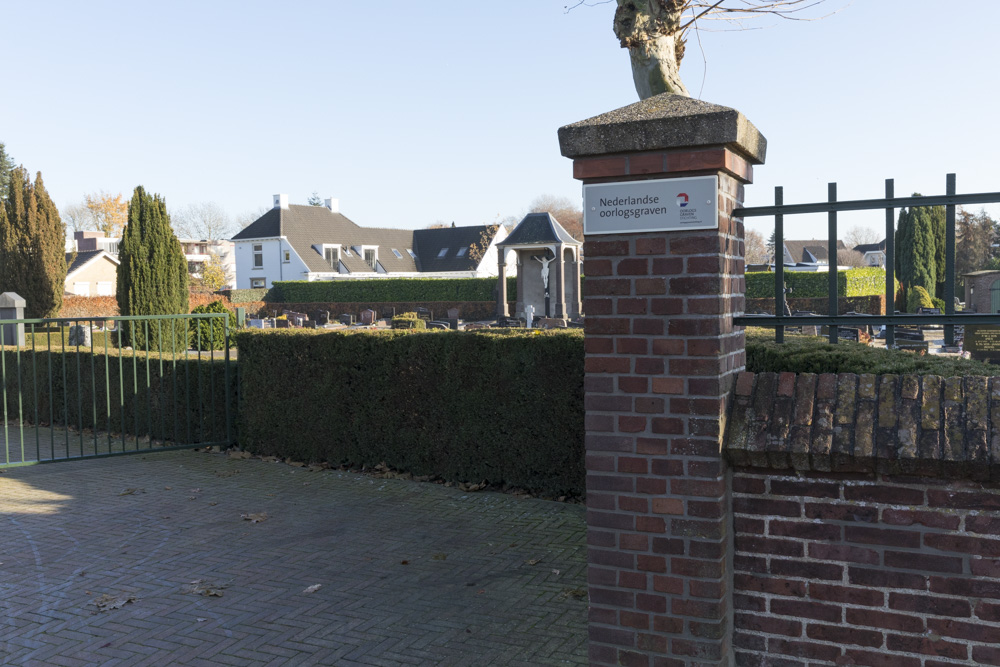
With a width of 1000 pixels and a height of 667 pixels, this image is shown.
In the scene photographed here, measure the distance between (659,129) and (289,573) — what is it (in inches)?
152

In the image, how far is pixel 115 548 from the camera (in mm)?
6027

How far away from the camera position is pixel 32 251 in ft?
95.3

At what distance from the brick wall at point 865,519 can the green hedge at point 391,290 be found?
39.8m

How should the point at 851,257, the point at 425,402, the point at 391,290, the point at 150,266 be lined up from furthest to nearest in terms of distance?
the point at 851,257, the point at 391,290, the point at 150,266, the point at 425,402

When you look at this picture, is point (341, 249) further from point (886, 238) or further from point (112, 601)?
point (886, 238)

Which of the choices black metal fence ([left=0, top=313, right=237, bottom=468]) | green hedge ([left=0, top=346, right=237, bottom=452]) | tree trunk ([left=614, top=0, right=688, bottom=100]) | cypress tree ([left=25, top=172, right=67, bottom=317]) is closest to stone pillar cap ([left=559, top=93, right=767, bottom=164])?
tree trunk ([left=614, top=0, right=688, bottom=100])

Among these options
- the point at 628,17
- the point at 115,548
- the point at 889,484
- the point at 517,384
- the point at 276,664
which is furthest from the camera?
the point at 628,17

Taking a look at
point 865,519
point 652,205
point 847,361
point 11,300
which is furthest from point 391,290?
point 865,519

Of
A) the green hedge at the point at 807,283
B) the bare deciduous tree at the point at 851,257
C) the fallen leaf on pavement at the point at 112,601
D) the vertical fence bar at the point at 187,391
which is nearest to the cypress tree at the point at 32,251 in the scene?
the vertical fence bar at the point at 187,391

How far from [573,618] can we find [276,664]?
1605mm

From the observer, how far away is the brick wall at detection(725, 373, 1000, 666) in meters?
2.83

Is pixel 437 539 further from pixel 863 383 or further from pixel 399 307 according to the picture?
pixel 399 307

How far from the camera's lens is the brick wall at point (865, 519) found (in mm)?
2834

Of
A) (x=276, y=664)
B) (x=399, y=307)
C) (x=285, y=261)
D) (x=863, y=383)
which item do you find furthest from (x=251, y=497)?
(x=285, y=261)
